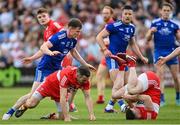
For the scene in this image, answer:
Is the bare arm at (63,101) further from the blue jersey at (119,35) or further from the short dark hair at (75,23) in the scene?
the blue jersey at (119,35)

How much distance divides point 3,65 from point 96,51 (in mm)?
3822

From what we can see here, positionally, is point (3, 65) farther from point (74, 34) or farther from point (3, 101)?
point (74, 34)

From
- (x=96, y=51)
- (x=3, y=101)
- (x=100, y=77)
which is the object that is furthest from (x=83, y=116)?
(x=96, y=51)

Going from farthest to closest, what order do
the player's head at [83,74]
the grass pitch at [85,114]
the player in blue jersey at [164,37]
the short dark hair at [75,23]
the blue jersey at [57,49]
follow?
the player in blue jersey at [164,37] → the blue jersey at [57,49] → the short dark hair at [75,23] → the grass pitch at [85,114] → the player's head at [83,74]

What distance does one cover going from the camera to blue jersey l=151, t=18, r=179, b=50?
2030 centimetres

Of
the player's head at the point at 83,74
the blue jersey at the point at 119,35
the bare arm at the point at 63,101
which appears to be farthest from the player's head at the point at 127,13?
the bare arm at the point at 63,101

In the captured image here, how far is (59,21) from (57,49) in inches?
585

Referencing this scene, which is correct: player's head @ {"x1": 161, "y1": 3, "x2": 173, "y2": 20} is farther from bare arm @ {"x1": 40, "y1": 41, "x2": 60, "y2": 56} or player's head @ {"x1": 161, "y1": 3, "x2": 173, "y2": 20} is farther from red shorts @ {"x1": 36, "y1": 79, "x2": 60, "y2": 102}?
red shorts @ {"x1": 36, "y1": 79, "x2": 60, "y2": 102}

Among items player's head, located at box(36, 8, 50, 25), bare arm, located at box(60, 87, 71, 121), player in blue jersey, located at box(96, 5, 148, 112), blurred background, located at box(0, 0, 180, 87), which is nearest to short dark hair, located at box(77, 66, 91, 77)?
bare arm, located at box(60, 87, 71, 121)

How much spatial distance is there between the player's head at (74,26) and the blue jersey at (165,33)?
5066 millimetres

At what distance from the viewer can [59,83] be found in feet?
50.5

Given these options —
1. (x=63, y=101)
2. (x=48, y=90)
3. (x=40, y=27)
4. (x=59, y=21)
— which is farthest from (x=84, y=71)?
(x=40, y=27)

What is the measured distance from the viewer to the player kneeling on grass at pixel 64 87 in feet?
49.0

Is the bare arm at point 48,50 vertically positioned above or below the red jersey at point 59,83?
above
